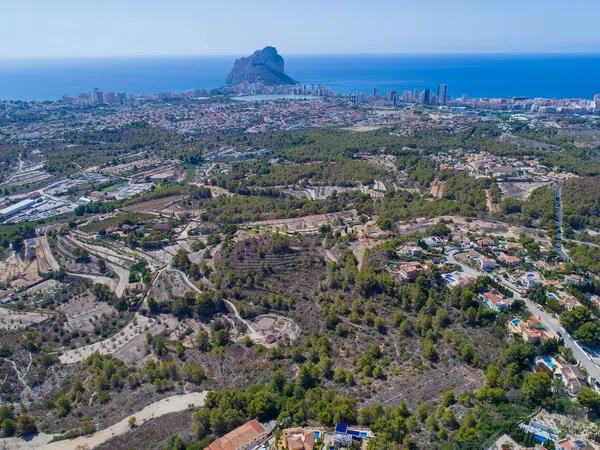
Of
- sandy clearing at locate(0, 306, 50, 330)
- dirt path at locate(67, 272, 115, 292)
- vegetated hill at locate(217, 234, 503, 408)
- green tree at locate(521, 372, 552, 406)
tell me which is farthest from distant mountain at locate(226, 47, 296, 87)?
green tree at locate(521, 372, 552, 406)

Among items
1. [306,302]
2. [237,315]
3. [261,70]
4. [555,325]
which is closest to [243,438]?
[237,315]

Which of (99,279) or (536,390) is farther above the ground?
(536,390)

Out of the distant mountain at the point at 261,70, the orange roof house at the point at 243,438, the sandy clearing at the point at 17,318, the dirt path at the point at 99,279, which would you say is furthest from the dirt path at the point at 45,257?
the distant mountain at the point at 261,70

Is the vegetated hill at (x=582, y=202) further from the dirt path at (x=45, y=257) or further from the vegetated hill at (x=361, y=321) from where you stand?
the dirt path at (x=45, y=257)

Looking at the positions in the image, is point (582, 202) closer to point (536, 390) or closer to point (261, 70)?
point (536, 390)

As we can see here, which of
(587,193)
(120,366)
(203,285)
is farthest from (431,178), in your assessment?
(120,366)

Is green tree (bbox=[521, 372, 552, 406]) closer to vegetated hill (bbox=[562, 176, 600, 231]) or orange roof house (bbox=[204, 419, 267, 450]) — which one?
orange roof house (bbox=[204, 419, 267, 450])
